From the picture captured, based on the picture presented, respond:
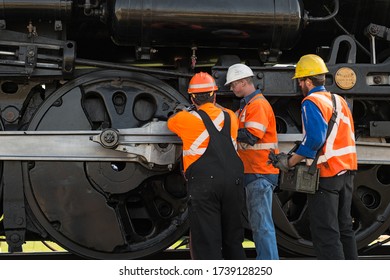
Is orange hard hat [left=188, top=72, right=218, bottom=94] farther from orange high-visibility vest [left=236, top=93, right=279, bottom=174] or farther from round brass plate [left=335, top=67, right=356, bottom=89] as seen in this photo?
round brass plate [left=335, top=67, right=356, bottom=89]

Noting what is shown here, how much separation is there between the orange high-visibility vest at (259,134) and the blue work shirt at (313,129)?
0.36 meters

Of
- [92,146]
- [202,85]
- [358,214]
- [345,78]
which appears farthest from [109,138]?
[358,214]

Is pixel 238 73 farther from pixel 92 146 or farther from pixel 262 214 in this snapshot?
pixel 92 146

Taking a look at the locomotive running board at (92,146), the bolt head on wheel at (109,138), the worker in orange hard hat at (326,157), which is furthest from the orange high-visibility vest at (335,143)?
the bolt head on wheel at (109,138)

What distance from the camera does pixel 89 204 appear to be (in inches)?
158

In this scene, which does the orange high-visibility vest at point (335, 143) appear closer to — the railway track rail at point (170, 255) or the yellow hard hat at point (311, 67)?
the yellow hard hat at point (311, 67)

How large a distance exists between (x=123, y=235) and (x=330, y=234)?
57.3 inches

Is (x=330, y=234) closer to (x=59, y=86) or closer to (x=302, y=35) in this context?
(x=302, y=35)

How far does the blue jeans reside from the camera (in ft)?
12.4

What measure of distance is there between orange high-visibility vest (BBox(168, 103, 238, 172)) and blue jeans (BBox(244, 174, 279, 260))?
360mm

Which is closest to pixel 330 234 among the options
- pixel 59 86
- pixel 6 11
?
pixel 59 86

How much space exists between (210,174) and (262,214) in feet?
1.66

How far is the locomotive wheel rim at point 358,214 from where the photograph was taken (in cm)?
426
